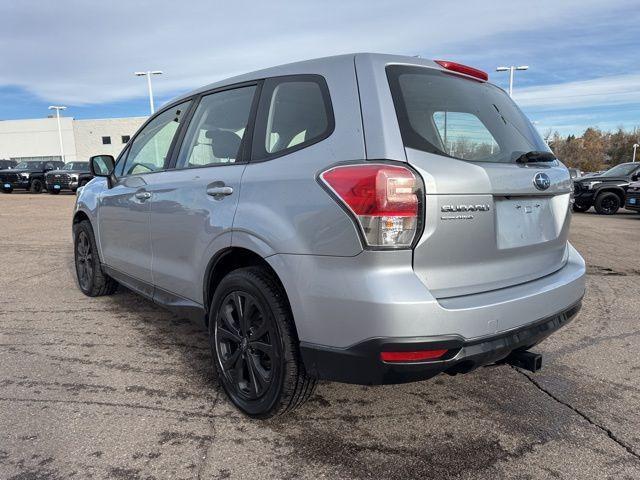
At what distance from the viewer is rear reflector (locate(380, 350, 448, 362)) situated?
207 cm

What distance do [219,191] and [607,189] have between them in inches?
644

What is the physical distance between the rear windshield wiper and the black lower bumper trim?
0.86m

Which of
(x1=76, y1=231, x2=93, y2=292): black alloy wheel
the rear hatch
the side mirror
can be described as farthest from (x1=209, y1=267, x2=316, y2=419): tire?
(x1=76, y1=231, x2=93, y2=292): black alloy wheel

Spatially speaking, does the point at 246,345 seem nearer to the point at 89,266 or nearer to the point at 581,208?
the point at 89,266

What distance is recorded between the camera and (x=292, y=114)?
8.55ft

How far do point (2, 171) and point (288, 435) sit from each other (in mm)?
27864

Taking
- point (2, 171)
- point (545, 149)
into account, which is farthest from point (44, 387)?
point (2, 171)

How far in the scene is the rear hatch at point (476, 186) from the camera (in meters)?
2.14

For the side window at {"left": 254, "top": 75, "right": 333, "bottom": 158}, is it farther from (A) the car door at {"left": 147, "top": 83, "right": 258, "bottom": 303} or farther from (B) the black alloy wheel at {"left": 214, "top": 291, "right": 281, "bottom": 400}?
(B) the black alloy wheel at {"left": 214, "top": 291, "right": 281, "bottom": 400}

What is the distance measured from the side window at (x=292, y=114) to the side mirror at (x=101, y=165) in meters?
2.34

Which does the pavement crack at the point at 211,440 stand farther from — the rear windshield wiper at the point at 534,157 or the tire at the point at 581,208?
the tire at the point at 581,208

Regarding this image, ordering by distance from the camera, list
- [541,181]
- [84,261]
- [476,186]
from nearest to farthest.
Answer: [476,186] → [541,181] → [84,261]

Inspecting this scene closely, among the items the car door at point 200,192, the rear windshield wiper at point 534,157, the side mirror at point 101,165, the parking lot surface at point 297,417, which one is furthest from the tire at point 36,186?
the rear windshield wiper at point 534,157

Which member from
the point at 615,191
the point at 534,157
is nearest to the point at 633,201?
the point at 615,191
